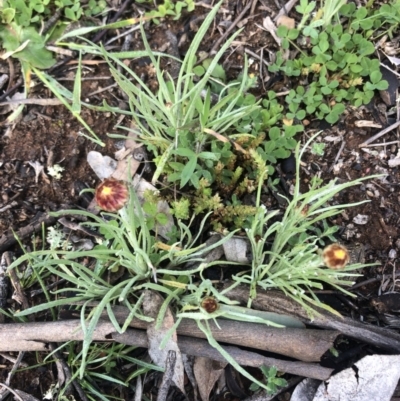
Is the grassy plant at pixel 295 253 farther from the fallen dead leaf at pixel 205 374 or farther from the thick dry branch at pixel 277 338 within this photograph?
the fallen dead leaf at pixel 205 374

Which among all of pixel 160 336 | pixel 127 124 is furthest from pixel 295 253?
pixel 127 124

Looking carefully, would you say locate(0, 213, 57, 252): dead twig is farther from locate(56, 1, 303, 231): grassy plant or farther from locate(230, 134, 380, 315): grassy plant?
locate(230, 134, 380, 315): grassy plant

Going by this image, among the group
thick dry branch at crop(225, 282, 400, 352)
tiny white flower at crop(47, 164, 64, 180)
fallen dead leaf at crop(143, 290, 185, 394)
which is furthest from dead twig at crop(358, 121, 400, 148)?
tiny white flower at crop(47, 164, 64, 180)

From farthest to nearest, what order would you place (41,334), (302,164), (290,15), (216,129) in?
(290,15)
(302,164)
(216,129)
(41,334)

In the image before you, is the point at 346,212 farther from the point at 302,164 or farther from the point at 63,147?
the point at 63,147

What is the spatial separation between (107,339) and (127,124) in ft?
2.88

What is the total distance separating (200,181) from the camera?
1.70 meters

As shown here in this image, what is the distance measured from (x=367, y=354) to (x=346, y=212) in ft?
1.74

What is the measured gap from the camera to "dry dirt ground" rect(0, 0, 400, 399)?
1.80m

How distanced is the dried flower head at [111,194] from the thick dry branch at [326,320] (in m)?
0.61

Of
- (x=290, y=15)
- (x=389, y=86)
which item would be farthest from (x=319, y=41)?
(x=389, y=86)

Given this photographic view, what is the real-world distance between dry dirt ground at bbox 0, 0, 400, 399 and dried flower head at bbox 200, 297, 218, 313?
56cm

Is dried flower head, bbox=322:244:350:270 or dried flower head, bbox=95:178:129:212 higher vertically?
dried flower head, bbox=95:178:129:212

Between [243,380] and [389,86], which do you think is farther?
[389,86]
